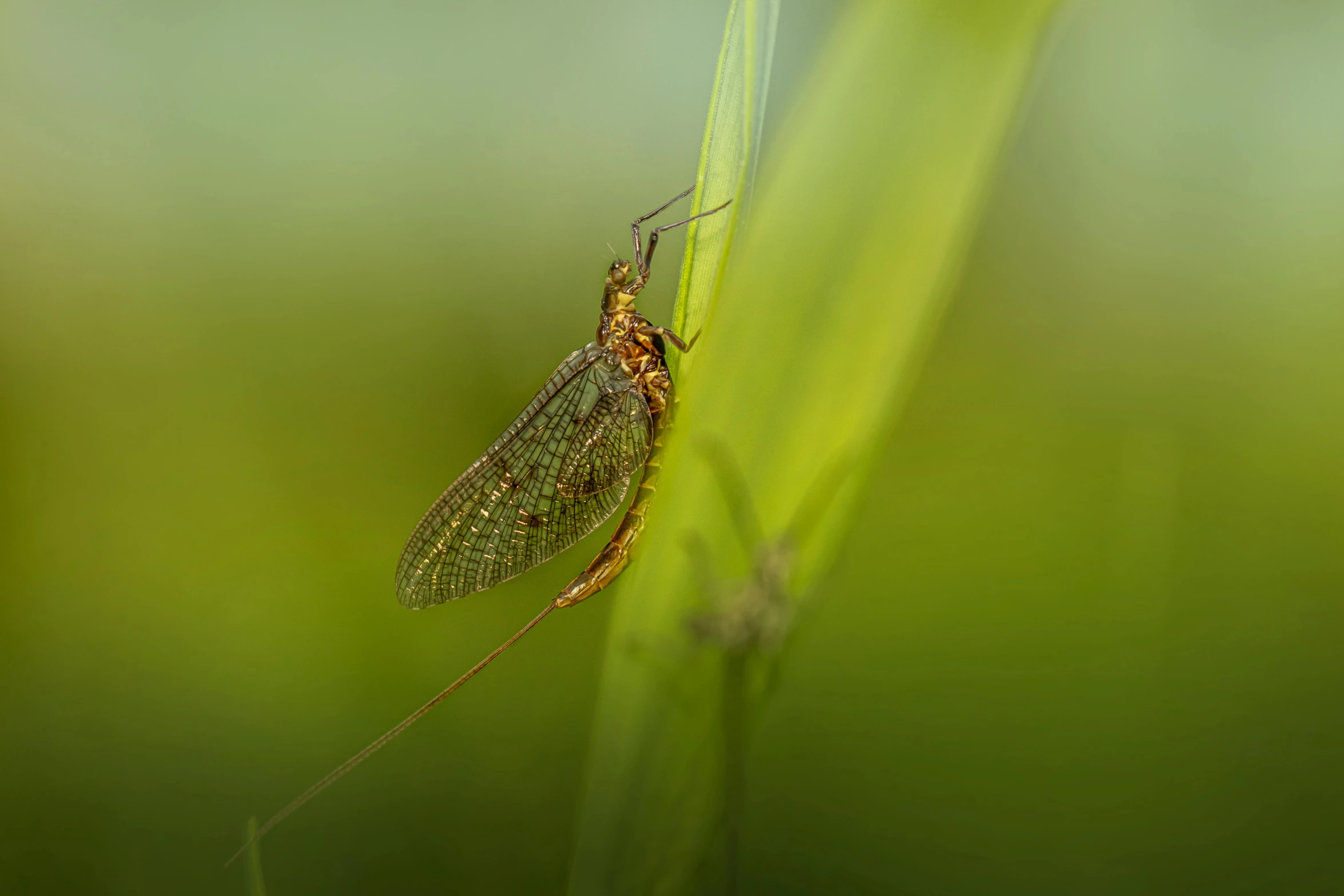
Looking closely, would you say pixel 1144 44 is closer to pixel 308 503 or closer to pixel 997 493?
pixel 997 493

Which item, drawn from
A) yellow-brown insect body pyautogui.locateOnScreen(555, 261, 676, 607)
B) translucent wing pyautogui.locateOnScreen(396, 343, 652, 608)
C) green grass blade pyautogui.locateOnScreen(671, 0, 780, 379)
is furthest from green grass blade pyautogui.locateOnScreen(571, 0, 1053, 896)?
translucent wing pyautogui.locateOnScreen(396, 343, 652, 608)

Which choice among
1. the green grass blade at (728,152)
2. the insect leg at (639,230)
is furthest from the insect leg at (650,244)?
the green grass blade at (728,152)

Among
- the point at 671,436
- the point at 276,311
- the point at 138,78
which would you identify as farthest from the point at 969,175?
the point at 138,78

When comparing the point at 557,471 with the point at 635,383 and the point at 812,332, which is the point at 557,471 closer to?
the point at 635,383

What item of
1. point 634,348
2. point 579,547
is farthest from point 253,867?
point 634,348

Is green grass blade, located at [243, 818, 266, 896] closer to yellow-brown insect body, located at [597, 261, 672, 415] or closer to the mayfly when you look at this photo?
the mayfly

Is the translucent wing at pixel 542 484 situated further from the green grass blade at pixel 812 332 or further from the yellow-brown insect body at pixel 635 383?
the green grass blade at pixel 812 332
